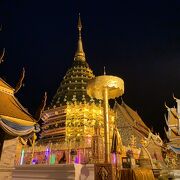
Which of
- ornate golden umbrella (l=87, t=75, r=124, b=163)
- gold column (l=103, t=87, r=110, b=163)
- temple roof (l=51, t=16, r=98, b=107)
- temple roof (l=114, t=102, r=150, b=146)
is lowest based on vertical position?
gold column (l=103, t=87, r=110, b=163)

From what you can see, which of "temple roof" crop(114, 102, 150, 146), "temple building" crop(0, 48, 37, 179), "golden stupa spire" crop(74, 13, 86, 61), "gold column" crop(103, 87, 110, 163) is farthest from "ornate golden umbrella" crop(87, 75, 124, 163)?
"golden stupa spire" crop(74, 13, 86, 61)

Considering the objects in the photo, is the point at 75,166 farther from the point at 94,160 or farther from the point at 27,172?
the point at 27,172

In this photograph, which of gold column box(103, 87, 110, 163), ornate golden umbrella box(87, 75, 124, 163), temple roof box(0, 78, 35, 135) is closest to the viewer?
gold column box(103, 87, 110, 163)

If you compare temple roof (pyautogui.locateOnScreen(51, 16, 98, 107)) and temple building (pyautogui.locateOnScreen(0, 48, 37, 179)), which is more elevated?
temple roof (pyautogui.locateOnScreen(51, 16, 98, 107))

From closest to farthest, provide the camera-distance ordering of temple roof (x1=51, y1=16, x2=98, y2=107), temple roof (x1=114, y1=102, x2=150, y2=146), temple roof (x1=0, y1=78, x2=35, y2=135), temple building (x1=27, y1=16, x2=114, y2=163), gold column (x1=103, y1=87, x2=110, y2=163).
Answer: gold column (x1=103, y1=87, x2=110, y2=163) → temple roof (x1=0, y1=78, x2=35, y2=135) → temple building (x1=27, y1=16, x2=114, y2=163) → temple roof (x1=114, y1=102, x2=150, y2=146) → temple roof (x1=51, y1=16, x2=98, y2=107)

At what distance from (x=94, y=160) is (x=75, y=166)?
61cm

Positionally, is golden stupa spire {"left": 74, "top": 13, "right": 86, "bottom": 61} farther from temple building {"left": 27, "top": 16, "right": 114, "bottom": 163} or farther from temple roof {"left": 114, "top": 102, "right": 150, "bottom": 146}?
temple roof {"left": 114, "top": 102, "right": 150, "bottom": 146}

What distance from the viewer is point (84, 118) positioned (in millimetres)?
24406

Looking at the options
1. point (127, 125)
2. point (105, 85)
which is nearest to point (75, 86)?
point (127, 125)

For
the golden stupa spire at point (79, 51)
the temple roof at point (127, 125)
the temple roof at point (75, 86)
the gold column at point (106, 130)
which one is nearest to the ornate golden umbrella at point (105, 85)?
the gold column at point (106, 130)

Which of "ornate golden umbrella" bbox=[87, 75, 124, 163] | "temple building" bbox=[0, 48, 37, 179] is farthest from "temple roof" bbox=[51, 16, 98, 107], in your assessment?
"ornate golden umbrella" bbox=[87, 75, 124, 163]

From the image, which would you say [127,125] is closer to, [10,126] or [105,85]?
[105,85]

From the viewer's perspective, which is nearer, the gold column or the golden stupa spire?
the gold column

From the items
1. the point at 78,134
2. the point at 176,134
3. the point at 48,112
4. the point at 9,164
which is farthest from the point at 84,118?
the point at 9,164
